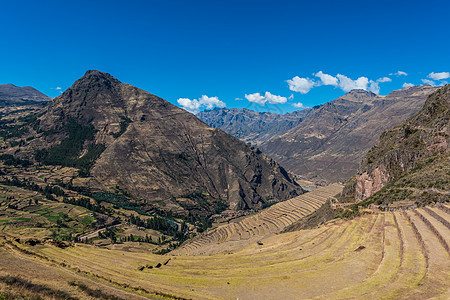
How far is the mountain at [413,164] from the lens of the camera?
5216cm

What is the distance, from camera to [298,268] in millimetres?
36469

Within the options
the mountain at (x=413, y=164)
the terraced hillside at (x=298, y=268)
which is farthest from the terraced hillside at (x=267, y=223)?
the terraced hillside at (x=298, y=268)

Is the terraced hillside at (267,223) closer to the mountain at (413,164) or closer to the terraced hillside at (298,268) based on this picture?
the mountain at (413,164)

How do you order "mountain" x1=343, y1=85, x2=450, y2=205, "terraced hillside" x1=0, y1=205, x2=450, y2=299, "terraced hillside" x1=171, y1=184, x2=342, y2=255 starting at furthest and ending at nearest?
"terraced hillside" x1=171, y1=184, x2=342, y2=255 < "mountain" x1=343, y1=85, x2=450, y2=205 < "terraced hillside" x1=0, y1=205, x2=450, y2=299

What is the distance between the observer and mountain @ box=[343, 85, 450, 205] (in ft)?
171

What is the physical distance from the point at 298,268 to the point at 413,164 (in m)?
57.2

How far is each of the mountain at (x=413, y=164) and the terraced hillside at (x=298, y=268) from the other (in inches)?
303

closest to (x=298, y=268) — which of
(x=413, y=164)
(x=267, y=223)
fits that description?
(x=413, y=164)

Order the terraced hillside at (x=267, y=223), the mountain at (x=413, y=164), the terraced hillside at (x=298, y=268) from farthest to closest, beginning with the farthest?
→ the terraced hillside at (x=267, y=223) < the mountain at (x=413, y=164) < the terraced hillside at (x=298, y=268)

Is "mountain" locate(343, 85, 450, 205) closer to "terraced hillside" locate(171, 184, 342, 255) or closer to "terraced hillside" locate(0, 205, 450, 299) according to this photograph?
"terraced hillside" locate(0, 205, 450, 299)

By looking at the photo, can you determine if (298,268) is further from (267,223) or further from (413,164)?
(267,223)

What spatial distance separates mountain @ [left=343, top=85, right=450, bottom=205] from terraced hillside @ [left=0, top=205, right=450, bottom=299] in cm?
768

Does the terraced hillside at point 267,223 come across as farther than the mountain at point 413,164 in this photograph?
Yes

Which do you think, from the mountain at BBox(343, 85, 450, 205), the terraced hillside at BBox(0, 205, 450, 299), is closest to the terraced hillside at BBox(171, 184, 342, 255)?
the mountain at BBox(343, 85, 450, 205)
